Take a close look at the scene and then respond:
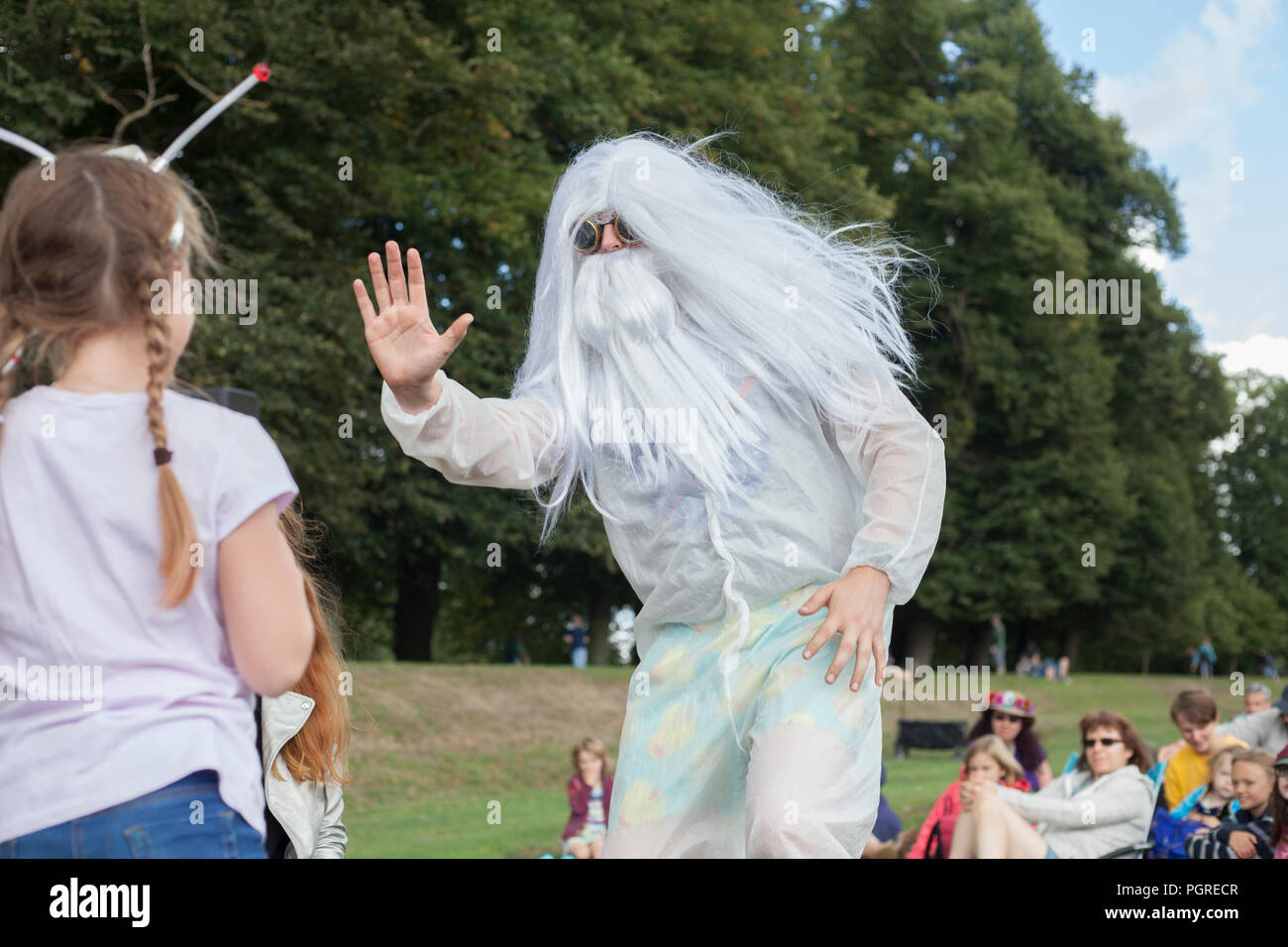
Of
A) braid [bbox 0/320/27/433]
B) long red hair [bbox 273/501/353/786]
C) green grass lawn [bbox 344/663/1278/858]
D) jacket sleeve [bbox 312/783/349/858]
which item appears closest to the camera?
braid [bbox 0/320/27/433]

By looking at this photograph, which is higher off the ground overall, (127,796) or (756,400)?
(756,400)

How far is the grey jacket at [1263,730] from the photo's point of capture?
332 inches

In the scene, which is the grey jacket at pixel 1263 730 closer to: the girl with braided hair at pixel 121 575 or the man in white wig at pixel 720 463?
the man in white wig at pixel 720 463

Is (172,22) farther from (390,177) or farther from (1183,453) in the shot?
(1183,453)

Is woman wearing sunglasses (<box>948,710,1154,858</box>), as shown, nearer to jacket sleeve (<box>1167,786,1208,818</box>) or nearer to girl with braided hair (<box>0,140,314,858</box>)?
jacket sleeve (<box>1167,786,1208,818</box>)

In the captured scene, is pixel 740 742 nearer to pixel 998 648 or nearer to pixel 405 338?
pixel 405 338

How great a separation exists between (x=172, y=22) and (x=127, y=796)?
1647 cm

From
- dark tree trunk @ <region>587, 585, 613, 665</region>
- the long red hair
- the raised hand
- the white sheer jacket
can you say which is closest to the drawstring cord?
the white sheer jacket

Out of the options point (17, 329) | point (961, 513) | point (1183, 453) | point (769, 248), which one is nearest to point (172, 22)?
point (769, 248)

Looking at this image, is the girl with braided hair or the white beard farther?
the white beard

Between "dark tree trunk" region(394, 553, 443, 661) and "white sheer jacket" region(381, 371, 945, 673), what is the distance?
22.2 meters

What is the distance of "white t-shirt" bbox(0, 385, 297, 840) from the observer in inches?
84.0

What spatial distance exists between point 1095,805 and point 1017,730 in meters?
1.86

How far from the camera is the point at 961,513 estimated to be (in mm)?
33812
